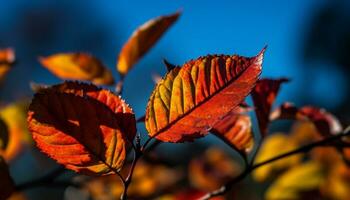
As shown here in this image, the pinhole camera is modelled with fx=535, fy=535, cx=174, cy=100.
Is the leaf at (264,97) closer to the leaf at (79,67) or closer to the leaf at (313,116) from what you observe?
the leaf at (313,116)

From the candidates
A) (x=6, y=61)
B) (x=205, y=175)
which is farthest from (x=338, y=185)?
(x=6, y=61)

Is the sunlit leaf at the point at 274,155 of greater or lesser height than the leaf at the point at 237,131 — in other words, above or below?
below

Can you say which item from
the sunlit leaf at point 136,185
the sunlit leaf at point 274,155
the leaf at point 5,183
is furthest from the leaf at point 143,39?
the sunlit leaf at point 274,155

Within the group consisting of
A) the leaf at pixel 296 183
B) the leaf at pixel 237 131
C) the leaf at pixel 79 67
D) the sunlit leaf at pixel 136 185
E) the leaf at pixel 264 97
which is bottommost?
the leaf at pixel 296 183

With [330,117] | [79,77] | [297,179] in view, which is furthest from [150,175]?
[330,117]

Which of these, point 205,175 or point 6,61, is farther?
point 205,175

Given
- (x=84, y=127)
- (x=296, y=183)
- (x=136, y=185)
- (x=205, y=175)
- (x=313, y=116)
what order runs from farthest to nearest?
(x=205, y=175), (x=136, y=185), (x=296, y=183), (x=313, y=116), (x=84, y=127)

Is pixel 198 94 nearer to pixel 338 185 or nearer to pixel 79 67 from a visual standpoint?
pixel 79 67

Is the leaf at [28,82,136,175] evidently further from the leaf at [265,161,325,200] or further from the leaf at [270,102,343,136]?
the leaf at [265,161,325,200]
